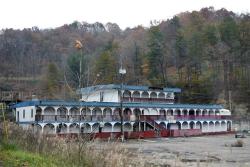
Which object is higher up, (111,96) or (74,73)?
(111,96)

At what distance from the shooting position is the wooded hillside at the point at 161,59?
8338 cm

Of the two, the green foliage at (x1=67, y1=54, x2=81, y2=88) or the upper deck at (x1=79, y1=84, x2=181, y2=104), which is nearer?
the green foliage at (x1=67, y1=54, x2=81, y2=88)

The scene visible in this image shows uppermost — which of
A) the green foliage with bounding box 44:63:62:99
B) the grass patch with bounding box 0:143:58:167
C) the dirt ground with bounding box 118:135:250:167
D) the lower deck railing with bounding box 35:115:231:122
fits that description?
the green foliage with bounding box 44:63:62:99

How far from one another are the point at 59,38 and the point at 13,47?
46.6ft

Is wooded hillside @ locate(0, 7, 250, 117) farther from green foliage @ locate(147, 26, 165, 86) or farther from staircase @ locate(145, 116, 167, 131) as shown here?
staircase @ locate(145, 116, 167, 131)

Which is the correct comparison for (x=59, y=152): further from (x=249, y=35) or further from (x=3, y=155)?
(x=249, y=35)

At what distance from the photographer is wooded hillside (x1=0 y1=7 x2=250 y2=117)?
83.4 m

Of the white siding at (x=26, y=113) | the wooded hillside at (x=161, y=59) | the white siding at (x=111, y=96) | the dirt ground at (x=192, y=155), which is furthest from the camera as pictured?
the wooded hillside at (x=161, y=59)

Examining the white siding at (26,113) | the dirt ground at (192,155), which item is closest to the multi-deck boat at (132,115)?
the white siding at (26,113)

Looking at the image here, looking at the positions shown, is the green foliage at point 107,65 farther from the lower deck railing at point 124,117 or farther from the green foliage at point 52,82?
the lower deck railing at point 124,117

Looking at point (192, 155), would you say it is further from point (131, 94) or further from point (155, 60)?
point (155, 60)

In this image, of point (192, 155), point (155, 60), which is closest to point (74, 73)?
point (192, 155)

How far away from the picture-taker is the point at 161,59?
93938 millimetres

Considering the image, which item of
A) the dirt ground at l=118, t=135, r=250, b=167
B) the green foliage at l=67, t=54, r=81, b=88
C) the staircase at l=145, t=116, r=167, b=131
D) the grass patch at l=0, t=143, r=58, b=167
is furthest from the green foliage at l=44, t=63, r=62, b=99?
the grass patch at l=0, t=143, r=58, b=167
